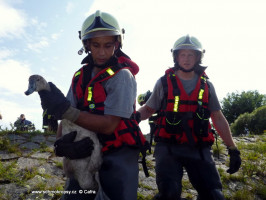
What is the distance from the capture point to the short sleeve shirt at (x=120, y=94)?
222 cm

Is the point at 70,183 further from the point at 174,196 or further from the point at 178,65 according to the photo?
the point at 178,65

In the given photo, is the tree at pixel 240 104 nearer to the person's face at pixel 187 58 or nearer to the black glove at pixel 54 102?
the person's face at pixel 187 58

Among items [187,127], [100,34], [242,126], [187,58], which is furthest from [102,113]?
[242,126]

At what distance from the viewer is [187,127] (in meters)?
3.35

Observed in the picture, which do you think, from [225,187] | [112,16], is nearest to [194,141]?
[112,16]

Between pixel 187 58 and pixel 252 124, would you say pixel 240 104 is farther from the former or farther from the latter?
pixel 187 58

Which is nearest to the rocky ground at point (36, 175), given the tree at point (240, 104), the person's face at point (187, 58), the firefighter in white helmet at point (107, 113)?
the firefighter in white helmet at point (107, 113)

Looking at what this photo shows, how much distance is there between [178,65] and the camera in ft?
13.2

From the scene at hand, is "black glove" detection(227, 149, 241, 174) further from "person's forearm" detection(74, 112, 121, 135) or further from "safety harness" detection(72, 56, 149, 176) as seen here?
"person's forearm" detection(74, 112, 121, 135)

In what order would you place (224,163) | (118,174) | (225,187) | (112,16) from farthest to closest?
(224,163) → (225,187) → (112,16) → (118,174)

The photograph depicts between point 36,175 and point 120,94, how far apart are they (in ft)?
11.0

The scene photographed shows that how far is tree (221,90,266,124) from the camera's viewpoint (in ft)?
98.4

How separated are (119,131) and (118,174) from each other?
0.43 metres

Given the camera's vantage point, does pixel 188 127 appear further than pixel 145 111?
No
